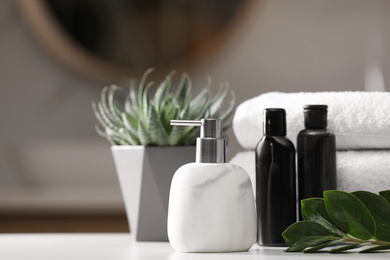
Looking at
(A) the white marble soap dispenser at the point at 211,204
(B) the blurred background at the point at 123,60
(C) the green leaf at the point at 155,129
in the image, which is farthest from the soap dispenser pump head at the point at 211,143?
(B) the blurred background at the point at 123,60

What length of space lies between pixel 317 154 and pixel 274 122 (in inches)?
1.7

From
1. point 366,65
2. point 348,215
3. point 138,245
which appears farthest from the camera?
point 366,65

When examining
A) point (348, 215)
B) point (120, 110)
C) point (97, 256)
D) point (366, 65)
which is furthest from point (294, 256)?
point (366, 65)

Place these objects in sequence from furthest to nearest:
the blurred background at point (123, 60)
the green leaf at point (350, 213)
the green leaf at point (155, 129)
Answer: the blurred background at point (123, 60) < the green leaf at point (155, 129) < the green leaf at point (350, 213)

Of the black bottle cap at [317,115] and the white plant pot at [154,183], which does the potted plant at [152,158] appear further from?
the black bottle cap at [317,115]

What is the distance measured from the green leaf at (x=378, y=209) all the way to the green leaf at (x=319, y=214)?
3cm

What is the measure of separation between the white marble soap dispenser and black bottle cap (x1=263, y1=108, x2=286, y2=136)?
0.04m

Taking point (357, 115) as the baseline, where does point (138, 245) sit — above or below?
below

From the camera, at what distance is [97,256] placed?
46cm

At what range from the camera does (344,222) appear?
1.38ft

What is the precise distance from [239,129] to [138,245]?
0.14 metres

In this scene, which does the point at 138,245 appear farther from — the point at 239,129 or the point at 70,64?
the point at 70,64

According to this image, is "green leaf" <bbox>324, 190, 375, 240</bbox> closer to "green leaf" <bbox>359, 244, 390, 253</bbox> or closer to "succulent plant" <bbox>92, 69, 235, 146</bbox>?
"green leaf" <bbox>359, 244, 390, 253</bbox>

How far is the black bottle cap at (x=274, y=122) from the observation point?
1.59ft
